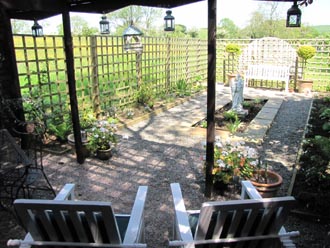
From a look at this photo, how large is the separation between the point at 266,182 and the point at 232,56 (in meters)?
8.87

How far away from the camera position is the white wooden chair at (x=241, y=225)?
164 centimetres

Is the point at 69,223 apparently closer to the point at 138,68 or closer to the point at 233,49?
the point at 138,68

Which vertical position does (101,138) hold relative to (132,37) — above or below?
below

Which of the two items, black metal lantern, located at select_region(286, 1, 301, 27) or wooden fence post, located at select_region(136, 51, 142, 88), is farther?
wooden fence post, located at select_region(136, 51, 142, 88)

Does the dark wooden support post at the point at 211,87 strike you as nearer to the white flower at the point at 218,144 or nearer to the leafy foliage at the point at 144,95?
the white flower at the point at 218,144

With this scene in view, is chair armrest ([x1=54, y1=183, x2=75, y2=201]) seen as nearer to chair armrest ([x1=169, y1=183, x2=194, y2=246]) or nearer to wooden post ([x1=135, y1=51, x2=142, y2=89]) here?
chair armrest ([x1=169, y1=183, x2=194, y2=246])

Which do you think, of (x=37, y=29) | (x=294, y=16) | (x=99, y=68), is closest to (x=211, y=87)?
(x=294, y=16)

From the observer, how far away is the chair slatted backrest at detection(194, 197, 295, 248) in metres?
1.64

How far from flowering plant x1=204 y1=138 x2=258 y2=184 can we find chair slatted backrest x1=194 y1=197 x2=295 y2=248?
4.58 feet

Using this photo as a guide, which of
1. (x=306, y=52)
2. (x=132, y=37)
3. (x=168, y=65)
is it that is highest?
(x=132, y=37)

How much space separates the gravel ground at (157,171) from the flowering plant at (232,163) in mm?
254

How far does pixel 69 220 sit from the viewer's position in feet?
5.62

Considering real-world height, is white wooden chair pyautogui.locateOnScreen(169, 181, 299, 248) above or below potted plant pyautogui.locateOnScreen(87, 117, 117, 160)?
above

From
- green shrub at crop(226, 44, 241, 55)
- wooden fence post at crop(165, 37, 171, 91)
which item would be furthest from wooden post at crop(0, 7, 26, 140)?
green shrub at crop(226, 44, 241, 55)
